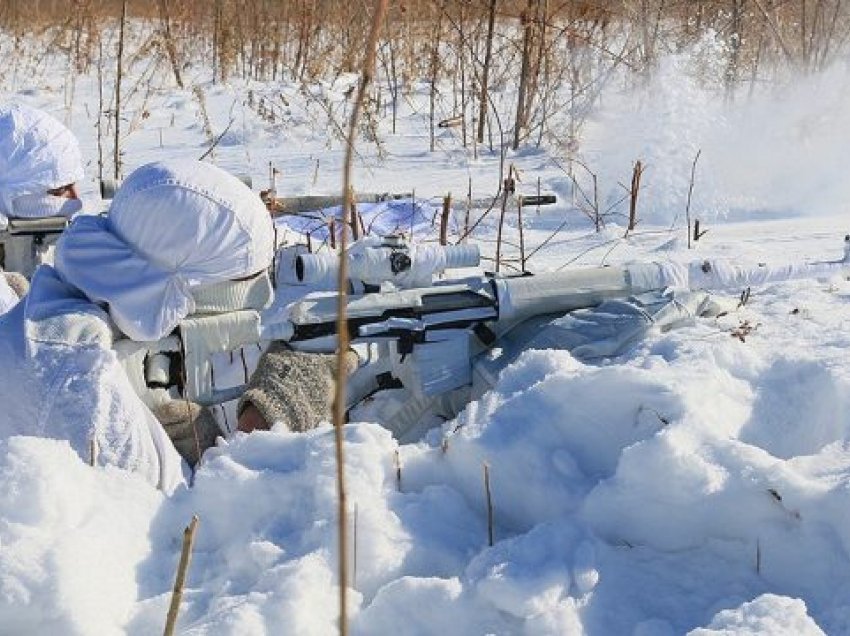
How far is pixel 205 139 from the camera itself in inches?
288

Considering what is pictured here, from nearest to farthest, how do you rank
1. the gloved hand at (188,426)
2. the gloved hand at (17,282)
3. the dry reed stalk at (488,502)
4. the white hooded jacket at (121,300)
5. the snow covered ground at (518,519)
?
the snow covered ground at (518,519) → the dry reed stalk at (488,502) → the white hooded jacket at (121,300) → the gloved hand at (188,426) → the gloved hand at (17,282)

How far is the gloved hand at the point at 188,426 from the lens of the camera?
264cm

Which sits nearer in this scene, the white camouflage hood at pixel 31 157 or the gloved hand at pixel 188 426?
the gloved hand at pixel 188 426

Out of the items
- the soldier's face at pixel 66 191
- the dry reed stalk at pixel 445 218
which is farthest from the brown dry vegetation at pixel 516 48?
the soldier's face at pixel 66 191

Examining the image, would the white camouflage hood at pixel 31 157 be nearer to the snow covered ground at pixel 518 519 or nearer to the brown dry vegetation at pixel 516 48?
the brown dry vegetation at pixel 516 48

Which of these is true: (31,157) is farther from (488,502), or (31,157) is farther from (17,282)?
(488,502)

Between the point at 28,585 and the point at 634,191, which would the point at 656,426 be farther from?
the point at 634,191

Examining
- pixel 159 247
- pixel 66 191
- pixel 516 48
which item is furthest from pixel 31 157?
pixel 516 48

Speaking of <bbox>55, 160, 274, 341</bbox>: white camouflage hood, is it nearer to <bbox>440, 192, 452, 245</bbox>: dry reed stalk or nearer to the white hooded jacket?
the white hooded jacket

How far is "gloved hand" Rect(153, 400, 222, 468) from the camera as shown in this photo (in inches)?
104

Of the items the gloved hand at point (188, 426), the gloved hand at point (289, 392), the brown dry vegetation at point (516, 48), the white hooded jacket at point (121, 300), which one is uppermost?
the brown dry vegetation at point (516, 48)

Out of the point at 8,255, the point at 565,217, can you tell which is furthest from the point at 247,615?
the point at 565,217

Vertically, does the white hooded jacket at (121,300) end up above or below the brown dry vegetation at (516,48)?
below

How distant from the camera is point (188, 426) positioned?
8.80 ft
